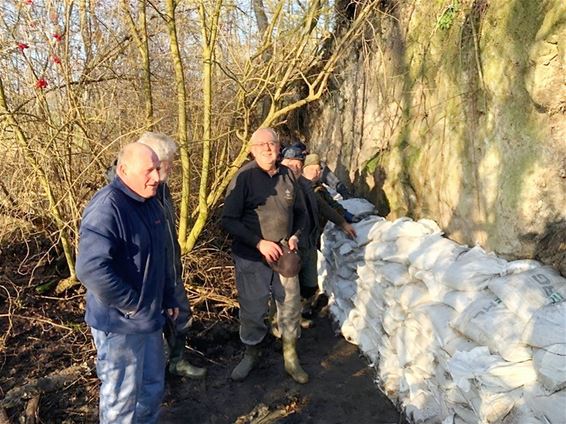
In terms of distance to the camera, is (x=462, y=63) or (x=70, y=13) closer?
(x=462, y=63)

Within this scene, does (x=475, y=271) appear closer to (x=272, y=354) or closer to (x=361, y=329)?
(x=361, y=329)

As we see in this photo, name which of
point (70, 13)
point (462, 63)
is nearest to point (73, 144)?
point (70, 13)

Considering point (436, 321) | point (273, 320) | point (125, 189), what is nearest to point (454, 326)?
point (436, 321)

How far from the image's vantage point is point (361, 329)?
4.05 metres


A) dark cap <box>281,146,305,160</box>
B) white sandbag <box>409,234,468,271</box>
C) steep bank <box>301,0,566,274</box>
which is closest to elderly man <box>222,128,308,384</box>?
dark cap <box>281,146,305,160</box>

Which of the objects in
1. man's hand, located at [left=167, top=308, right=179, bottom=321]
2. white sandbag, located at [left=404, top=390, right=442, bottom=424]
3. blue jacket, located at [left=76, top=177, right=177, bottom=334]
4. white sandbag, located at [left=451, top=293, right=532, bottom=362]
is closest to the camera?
white sandbag, located at [left=451, top=293, right=532, bottom=362]

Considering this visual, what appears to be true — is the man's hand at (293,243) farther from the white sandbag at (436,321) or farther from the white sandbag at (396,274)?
the white sandbag at (436,321)

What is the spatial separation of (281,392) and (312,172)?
2037 mm

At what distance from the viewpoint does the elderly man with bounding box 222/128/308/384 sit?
3375mm

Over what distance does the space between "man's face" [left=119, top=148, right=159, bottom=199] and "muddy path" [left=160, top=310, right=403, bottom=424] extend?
5.76ft

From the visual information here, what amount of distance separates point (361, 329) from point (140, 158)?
255 centimetres

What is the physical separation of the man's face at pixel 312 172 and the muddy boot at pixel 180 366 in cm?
186

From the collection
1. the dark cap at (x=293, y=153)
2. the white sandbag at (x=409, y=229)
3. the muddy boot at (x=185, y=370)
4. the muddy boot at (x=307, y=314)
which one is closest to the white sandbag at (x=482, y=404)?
the white sandbag at (x=409, y=229)

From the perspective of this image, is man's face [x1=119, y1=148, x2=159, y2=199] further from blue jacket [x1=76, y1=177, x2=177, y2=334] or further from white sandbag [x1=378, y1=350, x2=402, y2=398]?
white sandbag [x1=378, y1=350, x2=402, y2=398]
